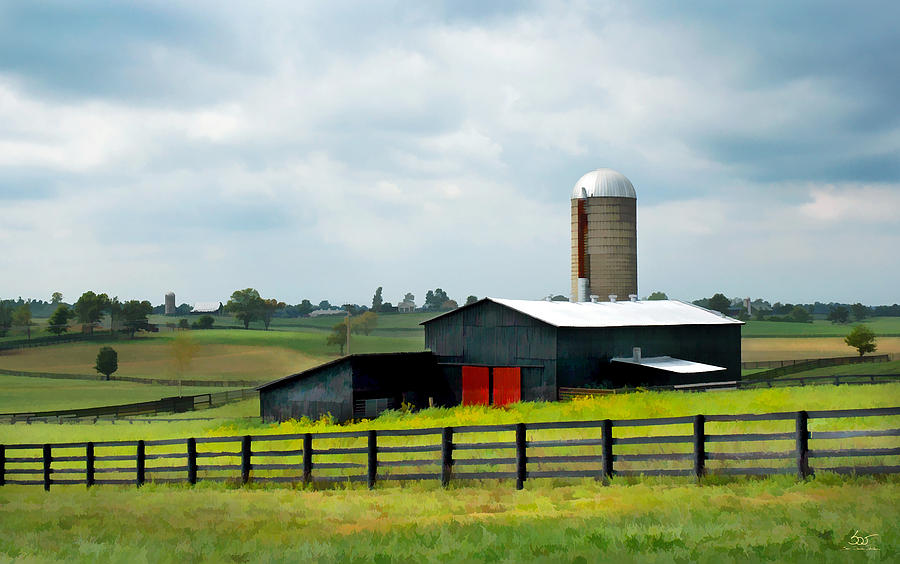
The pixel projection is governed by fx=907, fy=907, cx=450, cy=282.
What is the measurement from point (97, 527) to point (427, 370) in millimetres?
34910

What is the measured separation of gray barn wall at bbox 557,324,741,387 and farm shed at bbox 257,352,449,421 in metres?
7.76

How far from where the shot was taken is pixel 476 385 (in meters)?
49.0

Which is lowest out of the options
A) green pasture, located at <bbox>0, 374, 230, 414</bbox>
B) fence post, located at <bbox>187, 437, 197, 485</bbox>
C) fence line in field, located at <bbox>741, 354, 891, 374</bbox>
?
green pasture, located at <bbox>0, 374, 230, 414</bbox>

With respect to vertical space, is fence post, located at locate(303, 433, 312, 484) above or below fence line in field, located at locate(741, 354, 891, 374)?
above

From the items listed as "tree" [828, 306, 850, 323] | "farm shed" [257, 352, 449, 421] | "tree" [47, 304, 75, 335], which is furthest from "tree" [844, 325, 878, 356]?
"tree" [47, 304, 75, 335]

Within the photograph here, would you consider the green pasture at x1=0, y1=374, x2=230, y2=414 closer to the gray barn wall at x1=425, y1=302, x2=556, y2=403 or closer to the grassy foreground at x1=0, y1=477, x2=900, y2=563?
the gray barn wall at x1=425, y1=302, x2=556, y2=403

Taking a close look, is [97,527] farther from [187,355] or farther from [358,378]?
[187,355]

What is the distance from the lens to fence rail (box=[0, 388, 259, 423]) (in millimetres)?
62625

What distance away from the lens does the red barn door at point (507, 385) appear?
47.2 metres

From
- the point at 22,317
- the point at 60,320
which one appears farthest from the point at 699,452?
the point at 22,317

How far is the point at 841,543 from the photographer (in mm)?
10922

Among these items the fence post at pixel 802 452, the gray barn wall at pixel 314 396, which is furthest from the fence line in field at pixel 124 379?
the fence post at pixel 802 452

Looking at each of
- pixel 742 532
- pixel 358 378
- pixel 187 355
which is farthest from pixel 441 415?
pixel 187 355

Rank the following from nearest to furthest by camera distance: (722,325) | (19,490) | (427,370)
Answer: (19,490) < (427,370) < (722,325)
